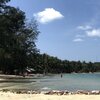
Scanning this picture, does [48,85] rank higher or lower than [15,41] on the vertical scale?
lower

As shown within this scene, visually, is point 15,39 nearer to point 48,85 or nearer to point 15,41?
point 15,41

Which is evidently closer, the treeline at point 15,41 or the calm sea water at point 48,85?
the calm sea water at point 48,85

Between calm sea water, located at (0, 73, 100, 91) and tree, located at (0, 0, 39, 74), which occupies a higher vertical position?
tree, located at (0, 0, 39, 74)

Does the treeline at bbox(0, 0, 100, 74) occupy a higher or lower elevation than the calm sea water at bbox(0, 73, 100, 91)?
higher

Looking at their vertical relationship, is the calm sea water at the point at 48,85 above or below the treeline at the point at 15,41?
below

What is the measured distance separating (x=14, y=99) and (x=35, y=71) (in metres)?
129

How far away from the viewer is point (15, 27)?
7250 cm

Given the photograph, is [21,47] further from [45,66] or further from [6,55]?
[45,66]

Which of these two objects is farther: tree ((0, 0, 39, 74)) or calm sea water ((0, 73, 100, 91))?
tree ((0, 0, 39, 74))

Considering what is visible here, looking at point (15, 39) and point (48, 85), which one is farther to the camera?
point (15, 39)

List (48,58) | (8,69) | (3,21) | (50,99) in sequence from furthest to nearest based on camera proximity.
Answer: (48,58) → (8,69) → (3,21) → (50,99)

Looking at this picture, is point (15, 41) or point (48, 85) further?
point (15, 41)

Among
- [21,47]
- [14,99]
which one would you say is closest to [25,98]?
[14,99]

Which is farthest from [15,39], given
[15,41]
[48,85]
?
[48,85]
